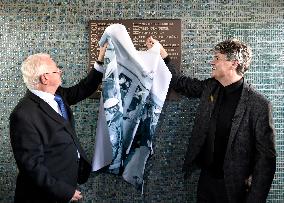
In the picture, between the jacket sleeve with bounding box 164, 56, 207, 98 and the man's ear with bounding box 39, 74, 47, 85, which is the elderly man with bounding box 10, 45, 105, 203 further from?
the jacket sleeve with bounding box 164, 56, 207, 98

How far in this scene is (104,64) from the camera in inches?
112

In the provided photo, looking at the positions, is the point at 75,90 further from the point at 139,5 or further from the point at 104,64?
the point at 139,5

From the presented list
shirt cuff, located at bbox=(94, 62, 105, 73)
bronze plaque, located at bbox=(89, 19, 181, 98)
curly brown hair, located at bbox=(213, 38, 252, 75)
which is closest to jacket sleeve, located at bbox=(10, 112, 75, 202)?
shirt cuff, located at bbox=(94, 62, 105, 73)

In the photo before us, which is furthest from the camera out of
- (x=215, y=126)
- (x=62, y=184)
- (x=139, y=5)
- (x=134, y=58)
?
(x=139, y=5)

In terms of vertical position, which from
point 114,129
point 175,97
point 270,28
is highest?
point 270,28

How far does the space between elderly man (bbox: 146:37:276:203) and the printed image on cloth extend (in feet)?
1.13

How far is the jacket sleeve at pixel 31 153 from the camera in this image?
90.4 inches

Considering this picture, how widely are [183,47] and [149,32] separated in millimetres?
281

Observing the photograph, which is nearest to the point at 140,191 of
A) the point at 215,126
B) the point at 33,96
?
the point at 215,126

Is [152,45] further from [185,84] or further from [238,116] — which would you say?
[238,116]

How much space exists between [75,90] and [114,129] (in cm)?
39

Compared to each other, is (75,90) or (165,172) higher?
(75,90)

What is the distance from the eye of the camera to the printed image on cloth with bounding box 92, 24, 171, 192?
9.37ft

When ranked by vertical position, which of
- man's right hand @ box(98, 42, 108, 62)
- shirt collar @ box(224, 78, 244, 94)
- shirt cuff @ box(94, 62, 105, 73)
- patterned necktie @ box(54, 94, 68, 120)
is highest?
man's right hand @ box(98, 42, 108, 62)
